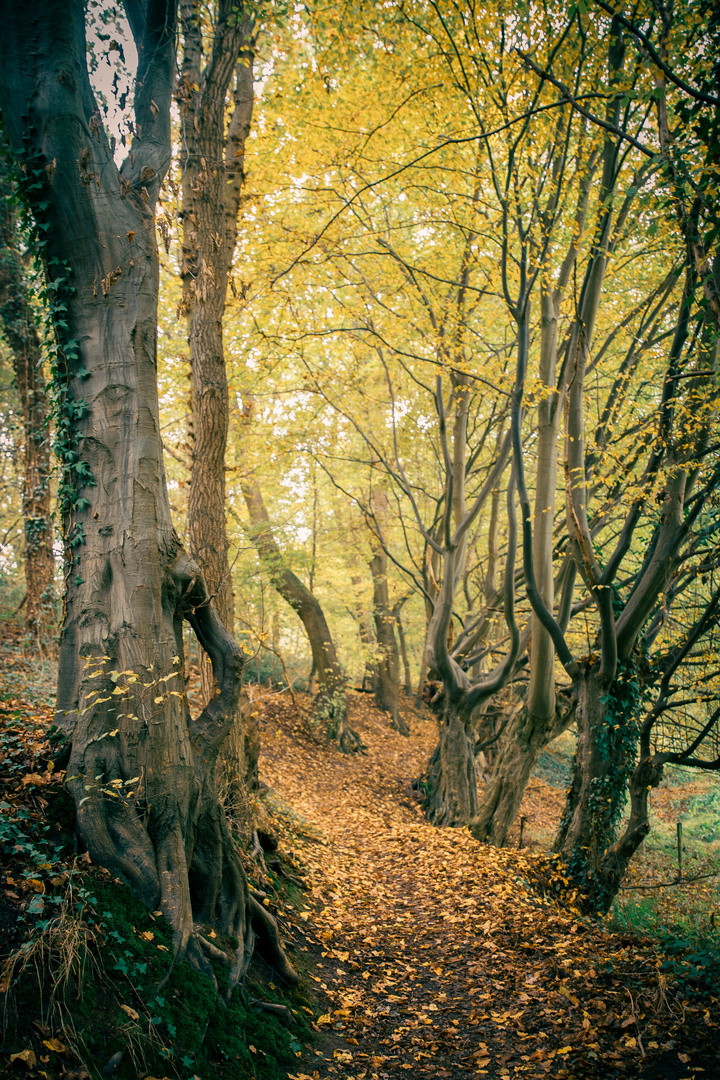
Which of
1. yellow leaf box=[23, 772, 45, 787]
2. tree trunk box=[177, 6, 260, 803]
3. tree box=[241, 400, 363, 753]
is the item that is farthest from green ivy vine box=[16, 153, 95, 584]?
tree box=[241, 400, 363, 753]

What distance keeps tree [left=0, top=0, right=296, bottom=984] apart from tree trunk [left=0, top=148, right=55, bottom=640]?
6.30 meters

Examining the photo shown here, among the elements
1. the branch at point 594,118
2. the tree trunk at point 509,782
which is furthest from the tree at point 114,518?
the tree trunk at point 509,782

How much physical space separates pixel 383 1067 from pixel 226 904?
4.26 feet

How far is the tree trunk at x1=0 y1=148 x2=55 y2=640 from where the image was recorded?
30.4ft

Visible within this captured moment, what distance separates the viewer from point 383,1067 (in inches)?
135

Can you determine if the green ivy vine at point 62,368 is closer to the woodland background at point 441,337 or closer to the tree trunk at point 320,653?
the woodland background at point 441,337

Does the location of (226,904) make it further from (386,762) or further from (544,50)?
(386,762)

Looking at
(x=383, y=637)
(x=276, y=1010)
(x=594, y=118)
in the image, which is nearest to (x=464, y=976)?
(x=276, y=1010)

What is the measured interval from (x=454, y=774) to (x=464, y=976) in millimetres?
5611

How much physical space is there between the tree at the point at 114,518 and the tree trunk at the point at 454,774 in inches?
264

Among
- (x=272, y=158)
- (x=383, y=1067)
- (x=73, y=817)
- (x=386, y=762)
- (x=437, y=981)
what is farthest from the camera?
(x=386, y=762)

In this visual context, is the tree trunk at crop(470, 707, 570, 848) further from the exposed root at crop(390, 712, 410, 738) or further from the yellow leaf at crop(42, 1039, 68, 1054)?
the exposed root at crop(390, 712, 410, 738)

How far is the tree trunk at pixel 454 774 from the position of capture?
987 centimetres

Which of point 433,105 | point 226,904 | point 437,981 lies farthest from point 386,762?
point 433,105
